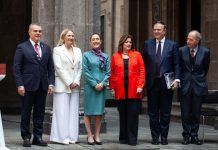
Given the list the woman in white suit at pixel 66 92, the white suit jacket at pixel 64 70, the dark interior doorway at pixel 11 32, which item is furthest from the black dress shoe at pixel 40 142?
the dark interior doorway at pixel 11 32

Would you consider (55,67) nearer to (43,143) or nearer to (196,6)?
(43,143)

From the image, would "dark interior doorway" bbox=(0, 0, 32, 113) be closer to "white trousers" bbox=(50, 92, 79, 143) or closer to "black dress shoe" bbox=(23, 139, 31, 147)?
"white trousers" bbox=(50, 92, 79, 143)

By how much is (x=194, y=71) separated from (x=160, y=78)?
0.71 meters

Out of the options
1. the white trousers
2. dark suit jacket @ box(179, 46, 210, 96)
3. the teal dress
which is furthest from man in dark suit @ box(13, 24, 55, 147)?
dark suit jacket @ box(179, 46, 210, 96)

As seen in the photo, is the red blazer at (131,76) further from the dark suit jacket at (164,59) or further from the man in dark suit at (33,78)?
the man in dark suit at (33,78)

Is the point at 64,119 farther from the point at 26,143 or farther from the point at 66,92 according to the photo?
the point at 26,143

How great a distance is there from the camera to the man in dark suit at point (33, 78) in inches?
465

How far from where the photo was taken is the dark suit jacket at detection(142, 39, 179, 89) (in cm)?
1259

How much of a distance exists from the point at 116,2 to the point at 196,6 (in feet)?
48.5

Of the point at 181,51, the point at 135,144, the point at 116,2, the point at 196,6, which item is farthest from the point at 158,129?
the point at 116,2

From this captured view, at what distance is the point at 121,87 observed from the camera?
12.3m

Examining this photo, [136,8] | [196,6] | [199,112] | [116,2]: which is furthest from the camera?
[116,2]

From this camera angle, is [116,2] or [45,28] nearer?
[45,28]

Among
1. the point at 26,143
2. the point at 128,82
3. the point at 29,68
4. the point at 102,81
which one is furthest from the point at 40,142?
the point at 128,82
